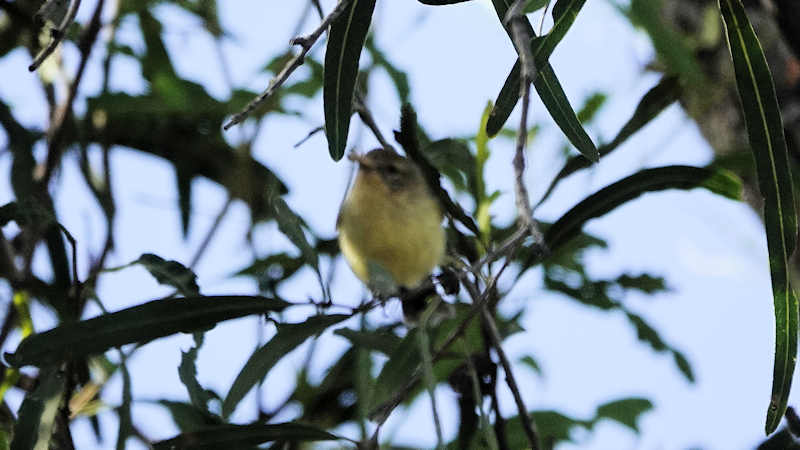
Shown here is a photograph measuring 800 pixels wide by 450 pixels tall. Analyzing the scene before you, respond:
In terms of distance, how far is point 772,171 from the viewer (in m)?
1.64

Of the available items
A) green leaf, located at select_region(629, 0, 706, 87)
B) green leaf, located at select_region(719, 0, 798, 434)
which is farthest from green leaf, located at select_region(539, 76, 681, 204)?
green leaf, located at select_region(629, 0, 706, 87)

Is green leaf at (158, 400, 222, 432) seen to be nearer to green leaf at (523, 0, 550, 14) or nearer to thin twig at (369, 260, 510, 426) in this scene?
thin twig at (369, 260, 510, 426)

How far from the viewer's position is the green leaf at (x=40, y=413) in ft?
5.97

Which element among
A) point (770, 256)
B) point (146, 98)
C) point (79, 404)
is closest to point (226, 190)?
point (146, 98)

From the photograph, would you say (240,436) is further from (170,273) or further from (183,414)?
(183,414)

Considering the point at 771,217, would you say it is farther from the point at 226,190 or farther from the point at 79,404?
the point at 226,190

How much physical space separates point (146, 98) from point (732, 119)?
74.8 inches

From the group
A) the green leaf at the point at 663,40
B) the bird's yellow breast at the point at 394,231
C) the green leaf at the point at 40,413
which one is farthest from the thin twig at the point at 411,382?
the green leaf at the point at 663,40

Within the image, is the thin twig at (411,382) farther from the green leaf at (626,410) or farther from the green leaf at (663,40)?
the green leaf at (663,40)

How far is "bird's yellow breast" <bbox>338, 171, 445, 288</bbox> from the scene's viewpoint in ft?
9.67

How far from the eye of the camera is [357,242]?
9.80 ft

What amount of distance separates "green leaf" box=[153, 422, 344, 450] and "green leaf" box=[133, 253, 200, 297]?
0.27 metres

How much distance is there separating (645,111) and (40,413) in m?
1.27

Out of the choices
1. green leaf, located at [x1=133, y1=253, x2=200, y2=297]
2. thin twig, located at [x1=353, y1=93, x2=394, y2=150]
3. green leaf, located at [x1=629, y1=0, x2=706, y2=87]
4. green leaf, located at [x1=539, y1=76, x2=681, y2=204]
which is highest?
green leaf, located at [x1=629, y1=0, x2=706, y2=87]
